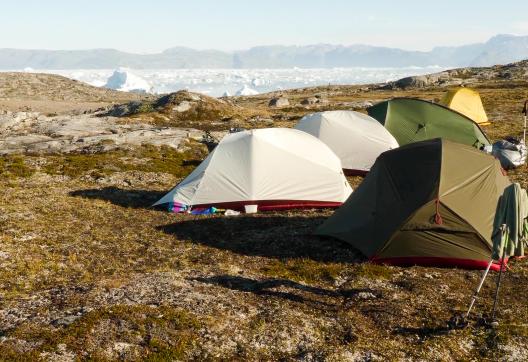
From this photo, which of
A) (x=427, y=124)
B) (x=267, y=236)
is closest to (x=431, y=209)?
(x=267, y=236)

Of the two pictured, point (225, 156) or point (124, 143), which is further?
point (124, 143)

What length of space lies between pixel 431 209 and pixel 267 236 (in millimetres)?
6283

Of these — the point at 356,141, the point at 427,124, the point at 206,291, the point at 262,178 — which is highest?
the point at 427,124

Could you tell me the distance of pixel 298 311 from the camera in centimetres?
1270

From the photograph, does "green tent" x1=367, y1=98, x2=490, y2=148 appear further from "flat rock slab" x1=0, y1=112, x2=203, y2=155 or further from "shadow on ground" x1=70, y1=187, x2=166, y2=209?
"shadow on ground" x1=70, y1=187, x2=166, y2=209

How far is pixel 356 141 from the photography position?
2944cm

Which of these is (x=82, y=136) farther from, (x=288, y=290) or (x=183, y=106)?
(x=288, y=290)

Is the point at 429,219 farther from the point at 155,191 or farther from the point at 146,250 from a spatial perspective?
the point at 155,191

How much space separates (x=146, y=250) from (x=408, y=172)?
31.9 feet

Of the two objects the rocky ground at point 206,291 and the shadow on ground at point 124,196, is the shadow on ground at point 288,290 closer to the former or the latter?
the rocky ground at point 206,291

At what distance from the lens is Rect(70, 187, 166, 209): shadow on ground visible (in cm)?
2377

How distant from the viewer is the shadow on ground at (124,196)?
23.8 meters

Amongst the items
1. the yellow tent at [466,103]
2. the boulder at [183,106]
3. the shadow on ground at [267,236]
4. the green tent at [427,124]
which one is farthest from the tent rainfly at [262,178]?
the boulder at [183,106]

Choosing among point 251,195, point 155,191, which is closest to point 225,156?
point 251,195
